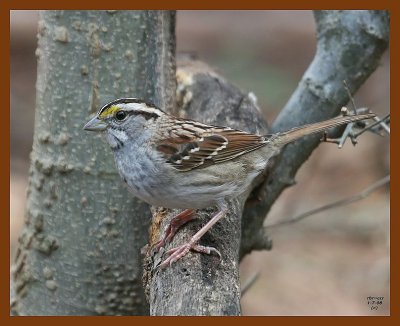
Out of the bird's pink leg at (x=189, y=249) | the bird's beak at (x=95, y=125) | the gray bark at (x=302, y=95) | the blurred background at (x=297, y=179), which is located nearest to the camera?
the bird's pink leg at (x=189, y=249)

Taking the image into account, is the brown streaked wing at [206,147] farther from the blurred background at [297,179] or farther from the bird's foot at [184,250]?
the blurred background at [297,179]

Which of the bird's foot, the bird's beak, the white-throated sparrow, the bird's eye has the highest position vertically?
the bird's eye

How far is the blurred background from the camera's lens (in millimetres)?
6496

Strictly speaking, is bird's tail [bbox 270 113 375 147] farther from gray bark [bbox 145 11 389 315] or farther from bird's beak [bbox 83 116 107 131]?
bird's beak [bbox 83 116 107 131]

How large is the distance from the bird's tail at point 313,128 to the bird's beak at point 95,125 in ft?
2.69

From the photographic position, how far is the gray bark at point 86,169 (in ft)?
12.5

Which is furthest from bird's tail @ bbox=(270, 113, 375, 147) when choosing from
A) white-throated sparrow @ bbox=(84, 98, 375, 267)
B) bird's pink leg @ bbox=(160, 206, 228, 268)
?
bird's pink leg @ bbox=(160, 206, 228, 268)

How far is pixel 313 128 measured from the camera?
3770 mm

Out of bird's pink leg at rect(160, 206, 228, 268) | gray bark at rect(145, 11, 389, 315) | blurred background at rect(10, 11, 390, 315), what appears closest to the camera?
bird's pink leg at rect(160, 206, 228, 268)

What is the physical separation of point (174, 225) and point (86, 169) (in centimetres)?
62

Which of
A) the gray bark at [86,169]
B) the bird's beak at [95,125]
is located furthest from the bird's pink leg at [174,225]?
the bird's beak at [95,125]

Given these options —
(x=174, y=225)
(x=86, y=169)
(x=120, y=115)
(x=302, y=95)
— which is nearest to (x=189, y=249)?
(x=174, y=225)

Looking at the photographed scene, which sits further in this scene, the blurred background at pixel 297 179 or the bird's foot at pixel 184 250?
the blurred background at pixel 297 179

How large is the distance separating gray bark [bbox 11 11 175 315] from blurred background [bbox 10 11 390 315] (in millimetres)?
867
